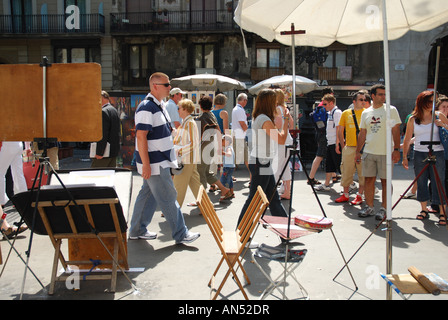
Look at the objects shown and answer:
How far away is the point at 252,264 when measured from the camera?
4445 mm

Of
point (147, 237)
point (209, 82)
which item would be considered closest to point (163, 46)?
point (209, 82)

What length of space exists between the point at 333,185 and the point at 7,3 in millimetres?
27146

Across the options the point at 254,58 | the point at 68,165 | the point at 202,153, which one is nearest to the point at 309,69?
the point at 254,58

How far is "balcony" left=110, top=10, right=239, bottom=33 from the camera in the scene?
26.6m

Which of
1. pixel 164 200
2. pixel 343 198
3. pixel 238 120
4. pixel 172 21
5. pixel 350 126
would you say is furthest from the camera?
pixel 172 21

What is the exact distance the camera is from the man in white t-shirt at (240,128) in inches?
341

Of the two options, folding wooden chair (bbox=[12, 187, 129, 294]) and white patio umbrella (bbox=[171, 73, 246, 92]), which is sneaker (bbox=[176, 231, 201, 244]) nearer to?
folding wooden chair (bbox=[12, 187, 129, 294])

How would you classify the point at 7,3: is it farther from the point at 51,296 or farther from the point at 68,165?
the point at 51,296

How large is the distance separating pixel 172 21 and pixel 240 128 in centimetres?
2051

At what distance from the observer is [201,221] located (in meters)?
6.23

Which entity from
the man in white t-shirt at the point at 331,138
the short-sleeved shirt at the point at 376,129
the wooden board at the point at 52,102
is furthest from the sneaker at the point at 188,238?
the man in white t-shirt at the point at 331,138

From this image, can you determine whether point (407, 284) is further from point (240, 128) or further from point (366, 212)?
point (240, 128)

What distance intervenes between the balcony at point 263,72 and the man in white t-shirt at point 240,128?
1792cm

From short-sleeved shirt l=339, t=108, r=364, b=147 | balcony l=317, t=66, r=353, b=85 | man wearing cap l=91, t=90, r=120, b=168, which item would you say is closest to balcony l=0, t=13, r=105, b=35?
balcony l=317, t=66, r=353, b=85
